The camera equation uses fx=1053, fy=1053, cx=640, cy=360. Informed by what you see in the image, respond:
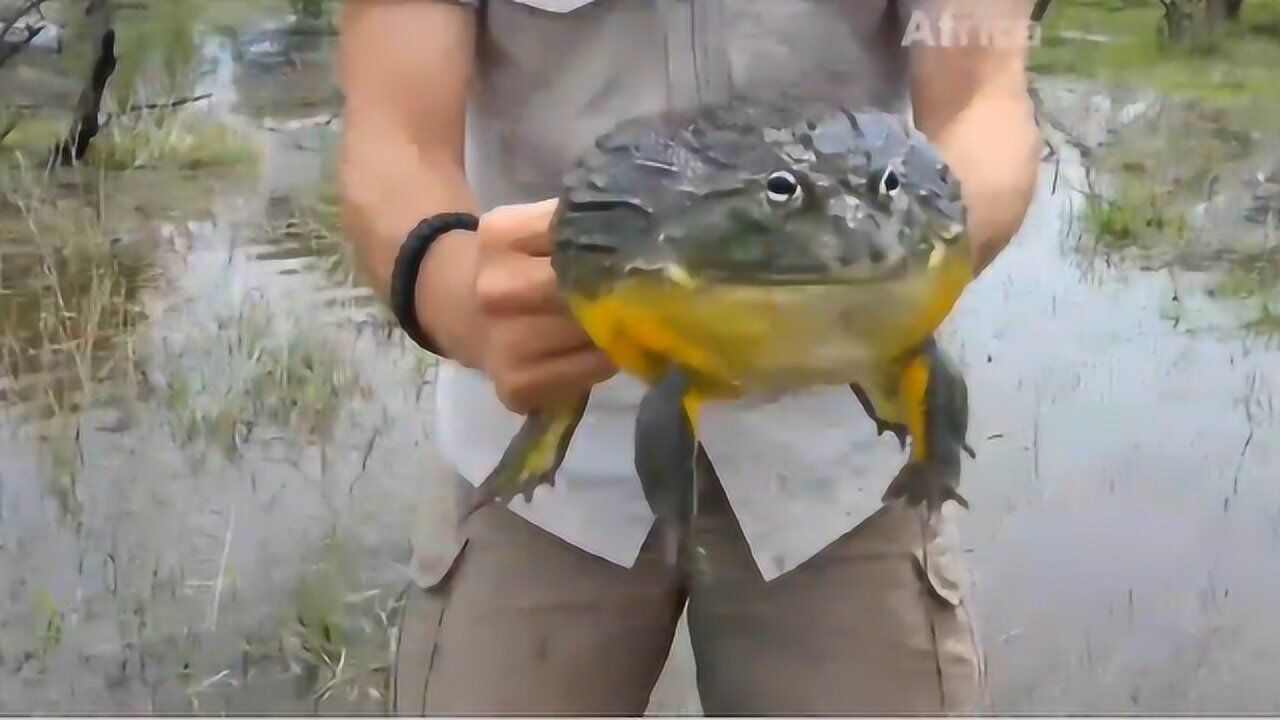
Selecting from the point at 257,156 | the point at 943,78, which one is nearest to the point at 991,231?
the point at 943,78

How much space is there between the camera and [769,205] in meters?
0.31

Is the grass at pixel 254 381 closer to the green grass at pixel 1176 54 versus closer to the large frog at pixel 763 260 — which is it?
the large frog at pixel 763 260

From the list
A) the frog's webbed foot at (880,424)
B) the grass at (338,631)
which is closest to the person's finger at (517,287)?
the frog's webbed foot at (880,424)

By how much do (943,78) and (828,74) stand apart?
0.14ft

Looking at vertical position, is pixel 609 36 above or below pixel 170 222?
above

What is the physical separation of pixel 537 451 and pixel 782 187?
0.17 meters

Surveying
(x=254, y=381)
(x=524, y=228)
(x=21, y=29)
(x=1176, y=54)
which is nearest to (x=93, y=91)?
(x=21, y=29)

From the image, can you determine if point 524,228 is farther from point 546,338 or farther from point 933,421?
point 933,421

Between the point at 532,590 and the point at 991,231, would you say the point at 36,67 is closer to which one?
the point at 532,590

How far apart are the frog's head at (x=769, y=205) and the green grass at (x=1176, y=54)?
0.18m

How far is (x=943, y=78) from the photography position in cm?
39

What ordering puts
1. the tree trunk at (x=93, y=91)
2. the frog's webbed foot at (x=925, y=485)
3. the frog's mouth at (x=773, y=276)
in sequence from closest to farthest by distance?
1. the frog's mouth at (x=773, y=276)
2. the frog's webbed foot at (x=925, y=485)
3. the tree trunk at (x=93, y=91)

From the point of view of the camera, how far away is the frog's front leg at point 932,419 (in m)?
0.35

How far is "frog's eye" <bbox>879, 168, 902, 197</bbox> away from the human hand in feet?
0.35
